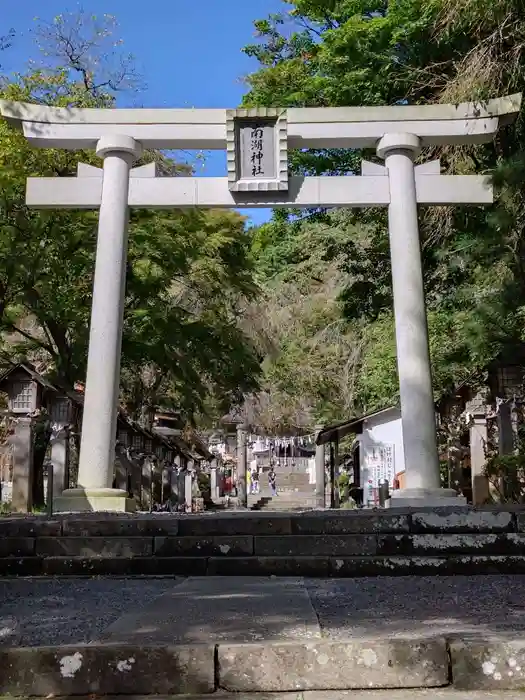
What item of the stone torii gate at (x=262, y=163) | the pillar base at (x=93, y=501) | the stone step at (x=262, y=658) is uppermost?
the stone torii gate at (x=262, y=163)

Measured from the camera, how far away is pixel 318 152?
46.9 ft

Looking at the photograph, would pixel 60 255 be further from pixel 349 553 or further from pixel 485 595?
pixel 485 595

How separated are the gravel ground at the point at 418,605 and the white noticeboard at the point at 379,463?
12.9m

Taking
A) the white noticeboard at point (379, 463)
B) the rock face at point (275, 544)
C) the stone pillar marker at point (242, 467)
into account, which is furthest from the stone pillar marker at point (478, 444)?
the stone pillar marker at point (242, 467)

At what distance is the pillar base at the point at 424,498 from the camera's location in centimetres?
777

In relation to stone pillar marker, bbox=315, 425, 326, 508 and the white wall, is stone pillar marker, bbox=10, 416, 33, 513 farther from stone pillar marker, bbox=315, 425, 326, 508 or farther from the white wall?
stone pillar marker, bbox=315, 425, 326, 508

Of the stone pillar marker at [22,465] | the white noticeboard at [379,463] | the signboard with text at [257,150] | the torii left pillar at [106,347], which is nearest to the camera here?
the torii left pillar at [106,347]

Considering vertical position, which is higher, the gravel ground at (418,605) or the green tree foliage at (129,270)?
the green tree foliage at (129,270)

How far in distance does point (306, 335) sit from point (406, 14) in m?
15.2

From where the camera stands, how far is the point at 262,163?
30.4ft

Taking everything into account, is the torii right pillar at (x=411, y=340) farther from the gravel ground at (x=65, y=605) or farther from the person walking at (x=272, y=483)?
the person walking at (x=272, y=483)

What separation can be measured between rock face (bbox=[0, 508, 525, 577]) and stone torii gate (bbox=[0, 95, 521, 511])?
10.9 ft

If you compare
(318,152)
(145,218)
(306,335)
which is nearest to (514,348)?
(318,152)

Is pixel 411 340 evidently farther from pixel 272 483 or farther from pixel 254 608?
pixel 272 483
